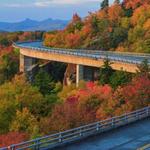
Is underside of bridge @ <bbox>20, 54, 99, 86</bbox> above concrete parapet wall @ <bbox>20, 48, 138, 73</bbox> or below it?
below

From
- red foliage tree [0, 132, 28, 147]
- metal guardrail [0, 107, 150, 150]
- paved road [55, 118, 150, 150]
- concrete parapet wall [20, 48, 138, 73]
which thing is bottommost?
red foliage tree [0, 132, 28, 147]

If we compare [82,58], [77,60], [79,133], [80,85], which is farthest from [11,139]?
[77,60]

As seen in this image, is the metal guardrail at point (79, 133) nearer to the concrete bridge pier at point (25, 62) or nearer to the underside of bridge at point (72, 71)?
the underside of bridge at point (72, 71)

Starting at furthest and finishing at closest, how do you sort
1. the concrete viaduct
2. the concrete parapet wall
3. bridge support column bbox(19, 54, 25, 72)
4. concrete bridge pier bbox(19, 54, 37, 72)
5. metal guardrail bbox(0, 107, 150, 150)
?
1. bridge support column bbox(19, 54, 25, 72)
2. concrete bridge pier bbox(19, 54, 37, 72)
3. the concrete viaduct
4. the concrete parapet wall
5. metal guardrail bbox(0, 107, 150, 150)

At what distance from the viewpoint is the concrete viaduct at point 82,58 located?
276 ft

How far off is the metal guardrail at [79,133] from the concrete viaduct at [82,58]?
43.2 meters

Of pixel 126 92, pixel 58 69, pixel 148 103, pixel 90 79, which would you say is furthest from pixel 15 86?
pixel 58 69

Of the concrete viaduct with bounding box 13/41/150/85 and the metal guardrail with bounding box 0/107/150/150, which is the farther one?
the concrete viaduct with bounding box 13/41/150/85

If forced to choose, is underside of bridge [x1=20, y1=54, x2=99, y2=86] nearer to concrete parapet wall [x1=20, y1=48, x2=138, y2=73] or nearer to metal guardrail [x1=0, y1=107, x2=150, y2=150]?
concrete parapet wall [x1=20, y1=48, x2=138, y2=73]

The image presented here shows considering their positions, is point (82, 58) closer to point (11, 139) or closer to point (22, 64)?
point (22, 64)

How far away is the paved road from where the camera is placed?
28953mm

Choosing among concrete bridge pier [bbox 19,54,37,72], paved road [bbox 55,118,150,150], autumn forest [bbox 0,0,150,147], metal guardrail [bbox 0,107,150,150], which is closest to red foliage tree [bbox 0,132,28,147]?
autumn forest [bbox 0,0,150,147]

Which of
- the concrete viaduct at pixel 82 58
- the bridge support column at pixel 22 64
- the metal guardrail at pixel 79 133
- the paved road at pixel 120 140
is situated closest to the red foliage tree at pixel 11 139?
the metal guardrail at pixel 79 133

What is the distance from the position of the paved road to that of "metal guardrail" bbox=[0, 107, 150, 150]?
39 cm
